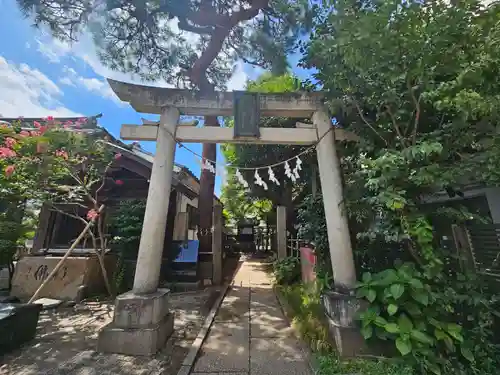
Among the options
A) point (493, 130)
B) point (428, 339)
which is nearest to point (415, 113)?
point (493, 130)

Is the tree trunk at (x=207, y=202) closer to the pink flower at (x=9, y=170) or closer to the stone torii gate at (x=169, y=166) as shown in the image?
the stone torii gate at (x=169, y=166)

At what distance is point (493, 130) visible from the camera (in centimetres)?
306

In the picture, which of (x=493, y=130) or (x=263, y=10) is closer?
(x=493, y=130)

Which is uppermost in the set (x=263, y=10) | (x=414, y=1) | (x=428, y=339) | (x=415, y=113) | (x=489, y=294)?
(x=263, y=10)

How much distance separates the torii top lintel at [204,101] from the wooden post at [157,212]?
0.24m

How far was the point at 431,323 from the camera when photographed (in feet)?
9.77

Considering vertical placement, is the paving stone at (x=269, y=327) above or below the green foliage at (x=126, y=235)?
below

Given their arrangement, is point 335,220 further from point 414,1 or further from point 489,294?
point 414,1

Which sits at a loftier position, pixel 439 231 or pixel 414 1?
pixel 414 1

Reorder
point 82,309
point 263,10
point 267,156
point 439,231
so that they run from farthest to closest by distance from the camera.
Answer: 1. point 267,156
2. point 263,10
3. point 82,309
4. point 439,231

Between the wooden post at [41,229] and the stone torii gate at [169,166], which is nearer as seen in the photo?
the stone torii gate at [169,166]

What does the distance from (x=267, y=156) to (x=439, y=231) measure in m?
7.13

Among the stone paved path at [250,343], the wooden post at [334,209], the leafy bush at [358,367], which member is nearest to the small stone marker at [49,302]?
the stone paved path at [250,343]

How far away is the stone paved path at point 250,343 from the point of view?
3344 millimetres
